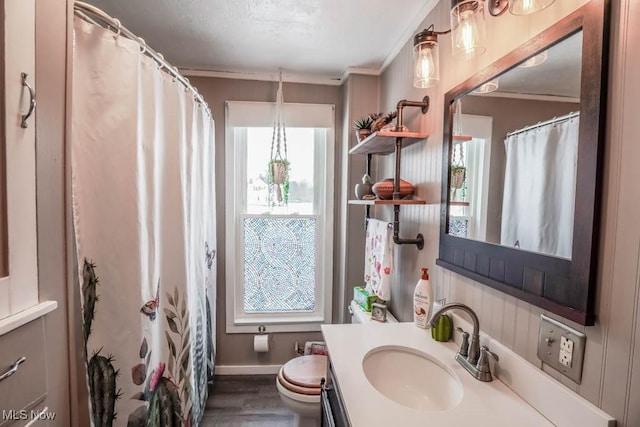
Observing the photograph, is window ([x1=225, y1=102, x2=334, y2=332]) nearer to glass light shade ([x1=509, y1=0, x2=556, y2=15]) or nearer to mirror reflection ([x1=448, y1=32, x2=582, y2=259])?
mirror reflection ([x1=448, y1=32, x2=582, y2=259])

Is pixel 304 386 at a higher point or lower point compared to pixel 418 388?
lower

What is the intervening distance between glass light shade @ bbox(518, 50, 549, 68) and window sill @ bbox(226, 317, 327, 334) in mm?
2108

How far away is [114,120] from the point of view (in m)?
1.03

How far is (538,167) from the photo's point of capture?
82 cm

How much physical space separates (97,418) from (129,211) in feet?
2.37

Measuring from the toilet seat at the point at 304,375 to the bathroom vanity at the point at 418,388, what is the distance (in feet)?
1.31

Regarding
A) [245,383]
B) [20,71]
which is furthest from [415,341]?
[245,383]

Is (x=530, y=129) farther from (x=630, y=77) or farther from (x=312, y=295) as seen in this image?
(x=312, y=295)

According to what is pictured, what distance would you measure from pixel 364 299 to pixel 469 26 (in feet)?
4.68

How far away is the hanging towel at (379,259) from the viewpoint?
1631mm

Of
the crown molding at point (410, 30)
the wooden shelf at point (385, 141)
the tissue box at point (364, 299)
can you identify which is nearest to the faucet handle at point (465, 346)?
the tissue box at point (364, 299)

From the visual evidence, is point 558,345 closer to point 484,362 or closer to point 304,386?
point 484,362

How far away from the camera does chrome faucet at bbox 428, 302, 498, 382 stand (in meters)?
0.91

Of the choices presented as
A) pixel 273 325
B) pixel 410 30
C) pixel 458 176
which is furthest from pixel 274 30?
pixel 273 325
